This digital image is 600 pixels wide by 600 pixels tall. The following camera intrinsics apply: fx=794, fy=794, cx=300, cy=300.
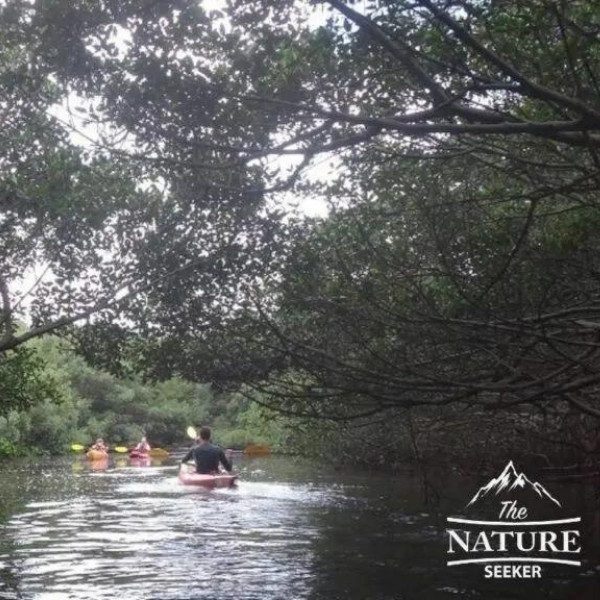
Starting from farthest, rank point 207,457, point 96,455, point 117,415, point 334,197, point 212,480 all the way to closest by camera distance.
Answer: point 117,415, point 96,455, point 207,457, point 212,480, point 334,197

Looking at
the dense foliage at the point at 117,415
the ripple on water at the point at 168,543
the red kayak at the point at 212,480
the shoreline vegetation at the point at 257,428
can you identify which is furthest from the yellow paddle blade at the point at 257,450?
the red kayak at the point at 212,480

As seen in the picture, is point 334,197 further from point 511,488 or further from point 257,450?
point 257,450

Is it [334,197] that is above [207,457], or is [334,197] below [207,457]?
above

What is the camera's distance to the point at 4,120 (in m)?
8.59

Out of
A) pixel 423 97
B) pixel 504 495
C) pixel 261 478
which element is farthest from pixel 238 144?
pixel 261 478

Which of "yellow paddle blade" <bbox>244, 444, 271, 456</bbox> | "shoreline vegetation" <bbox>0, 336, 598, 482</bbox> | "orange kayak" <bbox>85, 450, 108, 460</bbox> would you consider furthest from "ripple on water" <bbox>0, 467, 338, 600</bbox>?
"yellow paddle blade" <bbox>244, 444, 271, 456</bbox>

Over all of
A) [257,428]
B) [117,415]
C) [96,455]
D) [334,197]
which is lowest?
[96,455]

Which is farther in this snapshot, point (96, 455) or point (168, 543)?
point (96, 455)

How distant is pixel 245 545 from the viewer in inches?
394

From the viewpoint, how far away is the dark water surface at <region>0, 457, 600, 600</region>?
7.50m

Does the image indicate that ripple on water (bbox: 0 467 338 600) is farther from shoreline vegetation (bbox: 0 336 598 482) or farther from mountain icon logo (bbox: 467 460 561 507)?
mountain icon logo (bbox: 467 460 561 507)

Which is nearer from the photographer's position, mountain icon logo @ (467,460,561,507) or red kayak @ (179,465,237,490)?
mountain icon logo @ (467,460,561,507)

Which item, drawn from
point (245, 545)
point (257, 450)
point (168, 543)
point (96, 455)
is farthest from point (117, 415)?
point (245, 545)

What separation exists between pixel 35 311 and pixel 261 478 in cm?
1228
